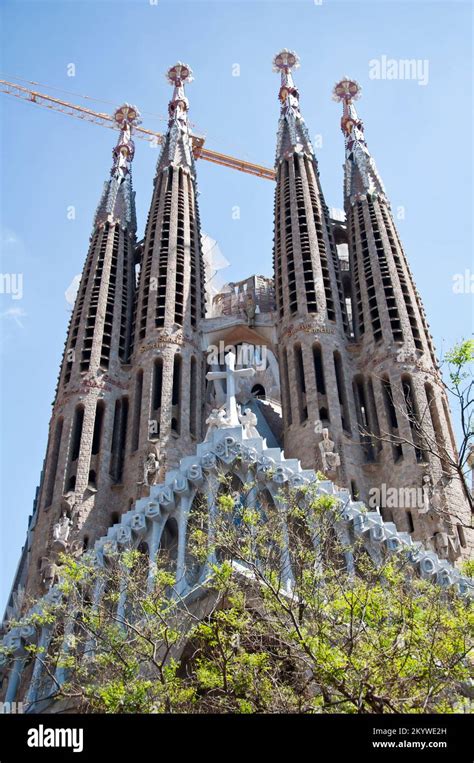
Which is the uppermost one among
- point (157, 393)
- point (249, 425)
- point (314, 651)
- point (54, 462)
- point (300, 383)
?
point (157, 393)

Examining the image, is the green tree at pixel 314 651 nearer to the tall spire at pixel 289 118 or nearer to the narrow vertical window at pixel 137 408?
the narrow vertical window at pixel 137 408

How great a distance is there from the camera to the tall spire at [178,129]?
47250mm

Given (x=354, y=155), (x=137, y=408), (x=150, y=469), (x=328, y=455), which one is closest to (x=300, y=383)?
(x=328, y=455)

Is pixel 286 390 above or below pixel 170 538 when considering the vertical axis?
above

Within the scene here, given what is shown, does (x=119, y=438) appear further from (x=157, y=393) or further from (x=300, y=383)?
(x=300, y=383)

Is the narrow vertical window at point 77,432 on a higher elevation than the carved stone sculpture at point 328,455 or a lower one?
higher

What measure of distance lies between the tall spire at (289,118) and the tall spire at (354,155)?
7.56 feet

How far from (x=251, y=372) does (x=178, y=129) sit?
2650 centimetres

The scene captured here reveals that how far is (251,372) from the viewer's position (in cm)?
2755

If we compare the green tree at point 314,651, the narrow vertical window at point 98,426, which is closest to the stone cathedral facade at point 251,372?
the narrow vertical window at point 98,426

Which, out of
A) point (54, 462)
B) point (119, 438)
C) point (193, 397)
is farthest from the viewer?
point (193, 397)
